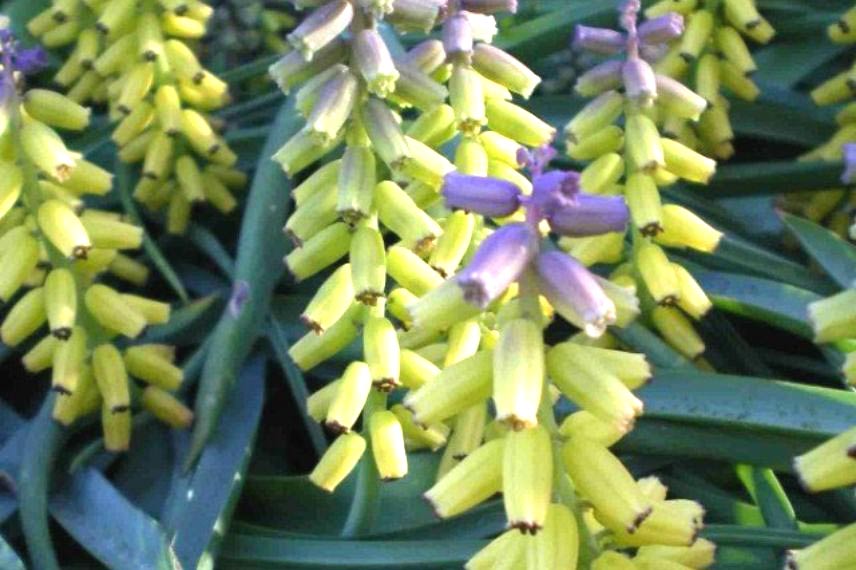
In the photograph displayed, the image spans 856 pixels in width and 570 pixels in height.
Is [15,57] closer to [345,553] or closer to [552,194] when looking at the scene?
[345,553]

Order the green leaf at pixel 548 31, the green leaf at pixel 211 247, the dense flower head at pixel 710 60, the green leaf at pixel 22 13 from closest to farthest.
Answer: the dense flower head at pixel 710 60
the green leaf at pixel 211 247
the green leaf at pixel 548 31
the green leaf at pixel 22 13

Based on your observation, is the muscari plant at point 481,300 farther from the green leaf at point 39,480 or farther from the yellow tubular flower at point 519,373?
the green leaf at point 39,480

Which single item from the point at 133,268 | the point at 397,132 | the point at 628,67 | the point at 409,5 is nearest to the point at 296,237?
the point at 397,132

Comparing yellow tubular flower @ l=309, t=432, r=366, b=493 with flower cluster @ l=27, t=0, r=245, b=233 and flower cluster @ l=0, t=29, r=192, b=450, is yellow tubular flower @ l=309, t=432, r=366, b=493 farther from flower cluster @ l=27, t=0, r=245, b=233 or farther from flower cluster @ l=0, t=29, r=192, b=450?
flower cluster @ l=27, t=0, r=245, b=233

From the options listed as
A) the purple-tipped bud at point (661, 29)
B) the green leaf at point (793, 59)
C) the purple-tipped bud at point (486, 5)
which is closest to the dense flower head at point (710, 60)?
the purple-tipped bud at point (661, 29)

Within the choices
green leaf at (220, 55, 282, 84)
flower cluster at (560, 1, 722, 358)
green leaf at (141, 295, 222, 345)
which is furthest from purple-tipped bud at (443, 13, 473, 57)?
green leaf at (220, 55, 282, 84)

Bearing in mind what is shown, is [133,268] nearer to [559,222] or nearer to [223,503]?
[223,503]
